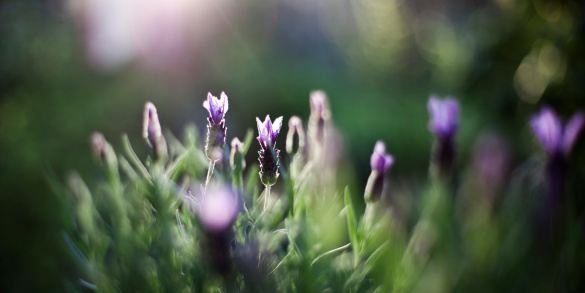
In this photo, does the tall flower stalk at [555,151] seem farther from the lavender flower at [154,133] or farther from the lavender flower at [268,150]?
the lavender flower at [154,133]

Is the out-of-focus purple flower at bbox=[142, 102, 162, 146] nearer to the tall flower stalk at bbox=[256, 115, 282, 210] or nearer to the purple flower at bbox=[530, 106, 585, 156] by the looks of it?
the tall flower stalk at bbox=[256, 115, 282, 210]

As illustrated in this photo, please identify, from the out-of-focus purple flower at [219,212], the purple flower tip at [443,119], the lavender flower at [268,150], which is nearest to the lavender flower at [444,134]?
the purple flower tip at [443,119]

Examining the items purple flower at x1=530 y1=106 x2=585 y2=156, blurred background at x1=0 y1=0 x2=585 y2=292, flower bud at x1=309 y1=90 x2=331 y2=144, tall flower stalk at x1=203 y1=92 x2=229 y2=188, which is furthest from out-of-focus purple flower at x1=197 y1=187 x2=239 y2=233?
blurred background at x1=0 y1=0 x2=585 y2=292

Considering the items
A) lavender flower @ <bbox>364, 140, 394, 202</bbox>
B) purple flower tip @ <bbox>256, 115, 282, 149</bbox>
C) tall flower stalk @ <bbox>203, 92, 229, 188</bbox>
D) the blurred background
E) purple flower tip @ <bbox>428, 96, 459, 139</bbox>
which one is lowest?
lavender flower @ <bbox>364, 140, 394, 202</bbox>

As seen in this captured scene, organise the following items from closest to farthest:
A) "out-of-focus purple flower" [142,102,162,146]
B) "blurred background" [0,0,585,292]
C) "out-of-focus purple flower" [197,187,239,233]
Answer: "out-of-focus purple flower" [197,187,239,233], "out-of-focus purple flower" [142,102,162,146], "blurred background" [0,0,585,292]

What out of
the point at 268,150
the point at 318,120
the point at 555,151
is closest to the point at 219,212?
the point at 268,150

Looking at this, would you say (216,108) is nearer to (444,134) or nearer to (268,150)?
(268,150)

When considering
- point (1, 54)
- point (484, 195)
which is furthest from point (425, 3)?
point (484, 195)

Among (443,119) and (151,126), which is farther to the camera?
(443,119)
